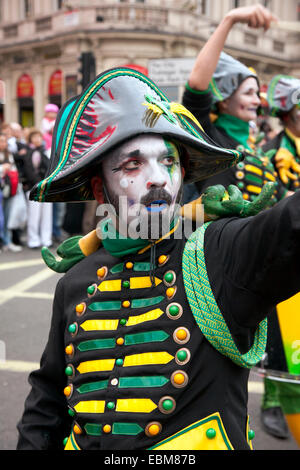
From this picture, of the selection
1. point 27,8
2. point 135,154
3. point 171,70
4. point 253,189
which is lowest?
point 27,8

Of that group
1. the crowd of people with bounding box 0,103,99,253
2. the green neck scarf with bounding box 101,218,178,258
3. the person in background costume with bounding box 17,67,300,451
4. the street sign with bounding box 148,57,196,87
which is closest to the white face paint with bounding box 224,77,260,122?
the person in background costume with bounding box 17,67,300,451

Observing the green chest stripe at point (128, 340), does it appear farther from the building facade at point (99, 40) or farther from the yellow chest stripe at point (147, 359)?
the building facade at point (99, 40)

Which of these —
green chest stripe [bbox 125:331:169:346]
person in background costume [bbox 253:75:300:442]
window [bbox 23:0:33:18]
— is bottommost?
window [bbox 23:0:33:18]

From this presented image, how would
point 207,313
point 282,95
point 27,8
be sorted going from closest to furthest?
1. point 207,313
2. point 282,95
3. point 27,8

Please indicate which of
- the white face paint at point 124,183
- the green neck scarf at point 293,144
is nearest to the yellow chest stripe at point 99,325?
the white face paint at point 124,183

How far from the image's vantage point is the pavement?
3197mm

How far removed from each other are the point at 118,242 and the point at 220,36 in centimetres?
125

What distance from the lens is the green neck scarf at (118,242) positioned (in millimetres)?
1521

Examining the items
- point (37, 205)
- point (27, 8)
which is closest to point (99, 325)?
point (37, 205)

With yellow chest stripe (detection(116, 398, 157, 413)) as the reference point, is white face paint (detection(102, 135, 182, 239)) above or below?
above

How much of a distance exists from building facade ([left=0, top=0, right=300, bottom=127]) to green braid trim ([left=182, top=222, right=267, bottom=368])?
61.1 ft

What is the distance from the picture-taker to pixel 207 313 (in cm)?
134

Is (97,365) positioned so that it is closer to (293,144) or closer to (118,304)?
(118,304)

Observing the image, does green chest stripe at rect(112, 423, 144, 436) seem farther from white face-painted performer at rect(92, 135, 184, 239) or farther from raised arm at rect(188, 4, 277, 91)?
raised arm at rect(188, 4, 277, 91)
